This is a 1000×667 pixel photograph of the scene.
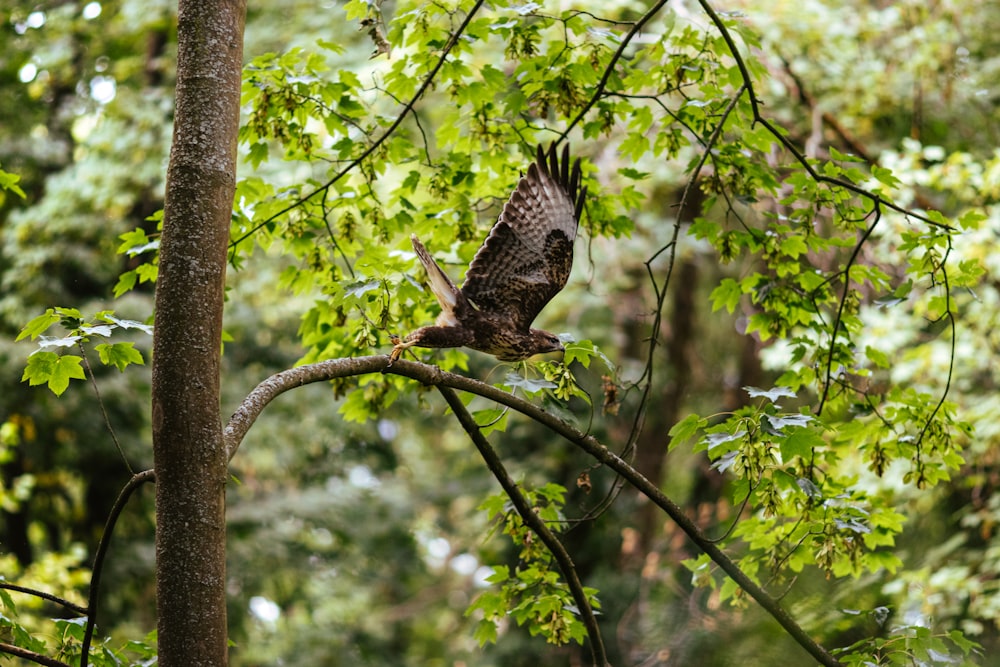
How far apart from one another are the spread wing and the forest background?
209 millimetres

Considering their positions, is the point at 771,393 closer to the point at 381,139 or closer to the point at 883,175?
the point at 883,175

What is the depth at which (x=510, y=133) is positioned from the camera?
3.11 metres

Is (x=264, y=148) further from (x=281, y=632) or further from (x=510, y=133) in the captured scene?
(x=281, y=632)

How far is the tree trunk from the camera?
1915mm

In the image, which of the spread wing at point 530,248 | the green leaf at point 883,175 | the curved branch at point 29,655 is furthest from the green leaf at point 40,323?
the green leaf at point 883,175

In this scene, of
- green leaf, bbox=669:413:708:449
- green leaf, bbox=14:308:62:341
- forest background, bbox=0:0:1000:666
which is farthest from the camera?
forest background, bbox=0:0:1000:666

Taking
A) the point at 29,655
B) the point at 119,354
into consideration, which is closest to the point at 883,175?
the point at 119,354

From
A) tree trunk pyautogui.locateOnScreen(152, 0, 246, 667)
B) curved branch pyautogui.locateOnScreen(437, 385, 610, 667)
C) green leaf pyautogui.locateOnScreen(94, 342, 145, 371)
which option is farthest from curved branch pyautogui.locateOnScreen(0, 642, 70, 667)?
curved branch pyautogui.locateOnScreen(437, 385, 610, 667)

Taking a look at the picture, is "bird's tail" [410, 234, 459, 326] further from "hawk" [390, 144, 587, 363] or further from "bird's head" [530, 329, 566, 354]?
"bird's head" [530, 329, 566, 354]

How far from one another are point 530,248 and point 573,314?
5612mm

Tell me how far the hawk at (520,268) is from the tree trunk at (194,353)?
80 centimetres

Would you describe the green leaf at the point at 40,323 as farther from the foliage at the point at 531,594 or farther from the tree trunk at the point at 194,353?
the foliage at the point at 531,594

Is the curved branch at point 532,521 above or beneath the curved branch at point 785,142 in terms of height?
beneath

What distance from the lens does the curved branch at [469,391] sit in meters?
2.06
